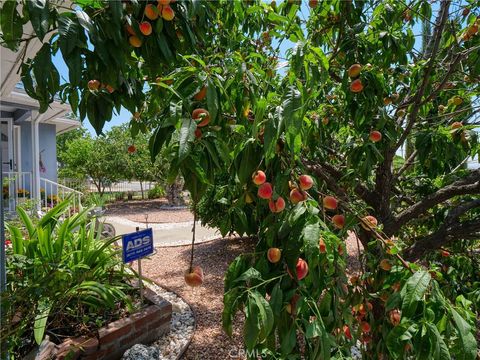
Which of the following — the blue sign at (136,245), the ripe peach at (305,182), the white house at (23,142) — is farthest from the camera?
the white house at (23,142)

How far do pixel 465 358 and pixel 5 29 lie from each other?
5.90 ft

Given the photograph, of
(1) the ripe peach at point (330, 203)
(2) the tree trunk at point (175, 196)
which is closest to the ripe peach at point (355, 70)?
(1) the ripe peach at point (330, 203)

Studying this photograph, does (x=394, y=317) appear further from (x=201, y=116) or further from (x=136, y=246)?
(x=136, y=246)

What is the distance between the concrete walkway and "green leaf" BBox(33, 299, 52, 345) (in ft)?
14.9

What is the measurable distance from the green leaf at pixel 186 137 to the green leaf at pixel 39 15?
17.9 inches

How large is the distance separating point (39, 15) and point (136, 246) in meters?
2.63

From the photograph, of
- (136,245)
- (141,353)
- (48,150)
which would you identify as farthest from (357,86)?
(48,150)

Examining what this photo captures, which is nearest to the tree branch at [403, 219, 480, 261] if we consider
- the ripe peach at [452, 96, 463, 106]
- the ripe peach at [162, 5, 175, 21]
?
the ripe peach at [452, 96, 463, 106]

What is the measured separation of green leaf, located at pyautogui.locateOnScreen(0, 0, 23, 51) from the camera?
920mm

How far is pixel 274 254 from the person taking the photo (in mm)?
1079

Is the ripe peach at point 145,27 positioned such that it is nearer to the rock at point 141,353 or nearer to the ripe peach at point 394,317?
the ripe peach at point 394,317

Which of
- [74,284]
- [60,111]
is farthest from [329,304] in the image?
[60,111]

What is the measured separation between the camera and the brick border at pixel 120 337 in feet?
7.76

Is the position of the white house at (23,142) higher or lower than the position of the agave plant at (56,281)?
higher
